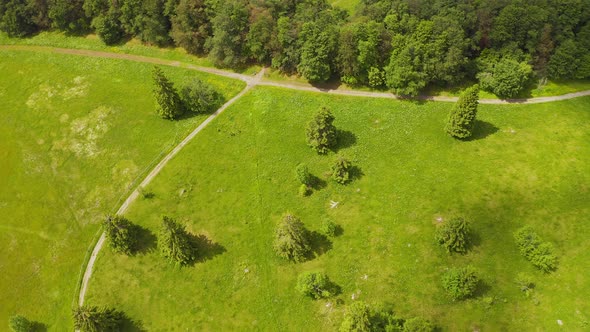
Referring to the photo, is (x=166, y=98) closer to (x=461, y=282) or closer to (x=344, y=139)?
(x=344, y=139)

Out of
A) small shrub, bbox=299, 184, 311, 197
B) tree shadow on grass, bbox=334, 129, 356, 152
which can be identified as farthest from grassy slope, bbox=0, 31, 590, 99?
small shrub, bbox=299, 184, 311, 197

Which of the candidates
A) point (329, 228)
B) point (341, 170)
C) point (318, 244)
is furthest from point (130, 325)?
point (341, 170)

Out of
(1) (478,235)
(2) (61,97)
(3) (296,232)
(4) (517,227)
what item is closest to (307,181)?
(3) (296,232)

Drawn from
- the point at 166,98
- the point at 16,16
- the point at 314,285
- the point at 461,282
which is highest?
the point at 16,16

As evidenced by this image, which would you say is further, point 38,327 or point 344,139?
point 344,139

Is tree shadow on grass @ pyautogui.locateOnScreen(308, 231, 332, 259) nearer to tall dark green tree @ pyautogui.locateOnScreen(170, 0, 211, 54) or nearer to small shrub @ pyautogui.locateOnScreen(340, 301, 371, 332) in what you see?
small shrub @ pyautogui.locateOnScreen(340, 301, 371, 332)

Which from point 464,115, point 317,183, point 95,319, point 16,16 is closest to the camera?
point 95,319

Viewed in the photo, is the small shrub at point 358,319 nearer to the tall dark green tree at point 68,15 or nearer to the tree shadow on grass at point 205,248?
the tree shadow on grass at point 205,248
